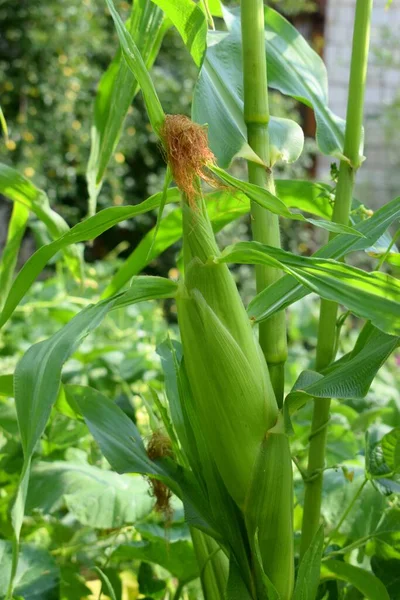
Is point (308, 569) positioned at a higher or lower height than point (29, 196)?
lower

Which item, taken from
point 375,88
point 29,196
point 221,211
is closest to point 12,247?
point 29,196

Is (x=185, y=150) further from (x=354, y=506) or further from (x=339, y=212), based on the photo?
(x=354, y=506)

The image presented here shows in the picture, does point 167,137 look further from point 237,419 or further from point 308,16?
point 308,16

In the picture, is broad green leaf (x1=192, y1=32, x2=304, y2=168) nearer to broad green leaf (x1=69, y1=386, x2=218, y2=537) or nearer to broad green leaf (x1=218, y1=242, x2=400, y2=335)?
broad green leaf (x1=218, y1=242, x2=400, y2=335)

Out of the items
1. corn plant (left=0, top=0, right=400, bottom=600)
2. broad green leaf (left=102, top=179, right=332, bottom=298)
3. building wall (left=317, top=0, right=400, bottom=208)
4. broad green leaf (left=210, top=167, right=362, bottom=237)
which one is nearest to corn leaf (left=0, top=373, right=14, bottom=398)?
corn plant (left=0, top=0, right=400, bottom=600)

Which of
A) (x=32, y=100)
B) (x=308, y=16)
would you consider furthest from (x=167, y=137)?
(x=308, y=16)
